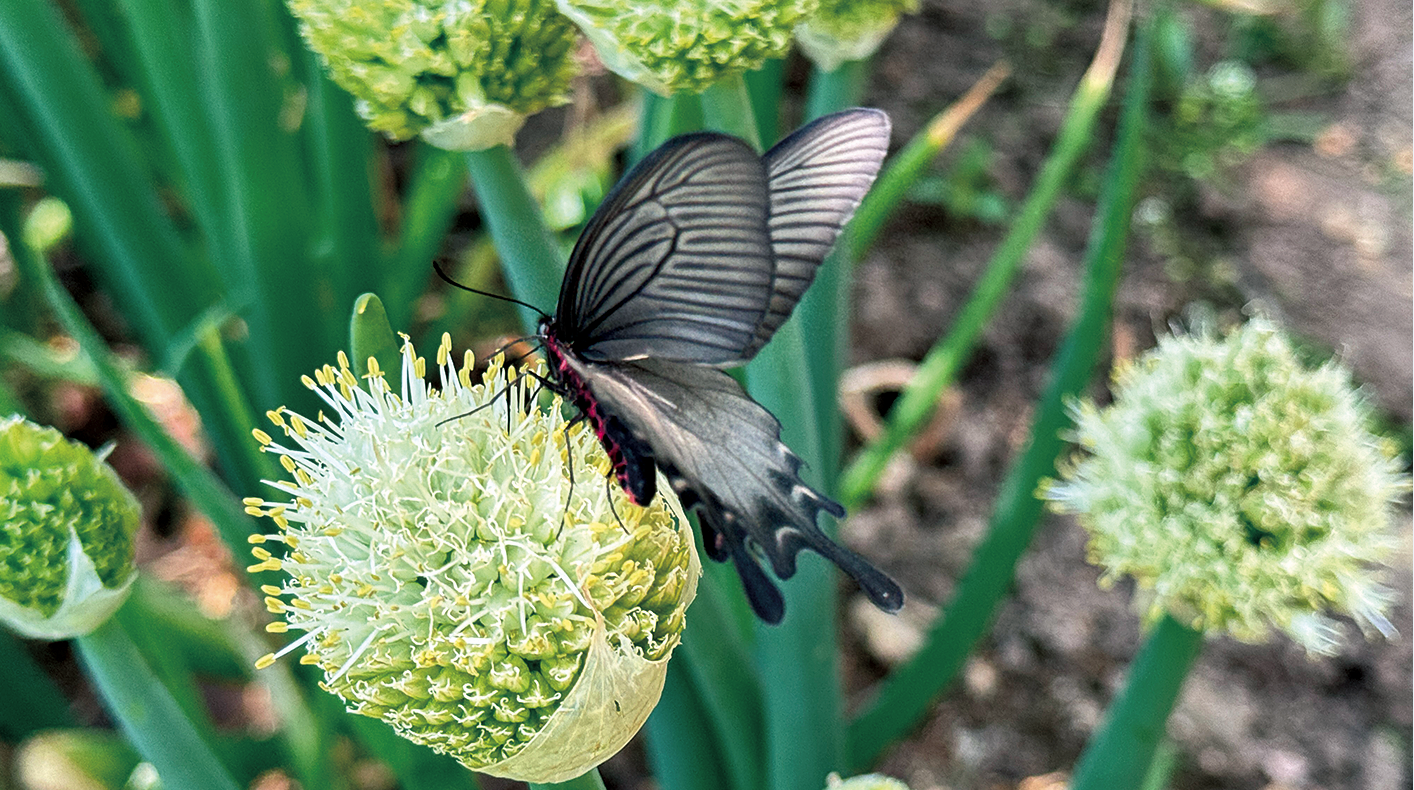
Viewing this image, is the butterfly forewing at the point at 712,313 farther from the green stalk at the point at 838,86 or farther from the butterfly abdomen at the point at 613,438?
the green stalk at the point at 838,86

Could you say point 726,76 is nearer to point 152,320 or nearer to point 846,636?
point 152,320

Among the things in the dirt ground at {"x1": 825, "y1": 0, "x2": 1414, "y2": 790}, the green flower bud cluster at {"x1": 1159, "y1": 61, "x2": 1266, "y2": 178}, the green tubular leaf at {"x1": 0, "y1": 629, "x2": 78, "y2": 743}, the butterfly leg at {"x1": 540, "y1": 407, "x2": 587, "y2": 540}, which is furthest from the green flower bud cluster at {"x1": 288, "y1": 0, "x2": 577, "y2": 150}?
the green flower bud cluster at {"x1": 1159, "y1": 61, "x2": 1266, "y2": 178}

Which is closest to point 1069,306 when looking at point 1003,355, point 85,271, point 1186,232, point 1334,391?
point 1003,355

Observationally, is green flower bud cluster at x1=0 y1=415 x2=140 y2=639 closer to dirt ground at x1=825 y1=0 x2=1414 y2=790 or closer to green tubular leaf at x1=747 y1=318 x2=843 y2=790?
green tubular leaf at x1=747 y1=318 x2=843 y2=790

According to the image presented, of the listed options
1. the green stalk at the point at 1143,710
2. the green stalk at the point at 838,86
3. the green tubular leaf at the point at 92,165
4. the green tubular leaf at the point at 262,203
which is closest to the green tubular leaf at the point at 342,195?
the green tubular leaf at the point at 262,203

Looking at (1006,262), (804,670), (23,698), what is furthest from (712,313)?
(23,698)

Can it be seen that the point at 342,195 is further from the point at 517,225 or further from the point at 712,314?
the point at 712,314

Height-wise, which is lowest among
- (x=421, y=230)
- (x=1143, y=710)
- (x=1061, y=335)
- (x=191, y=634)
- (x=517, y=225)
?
(x=1061, y=335)
